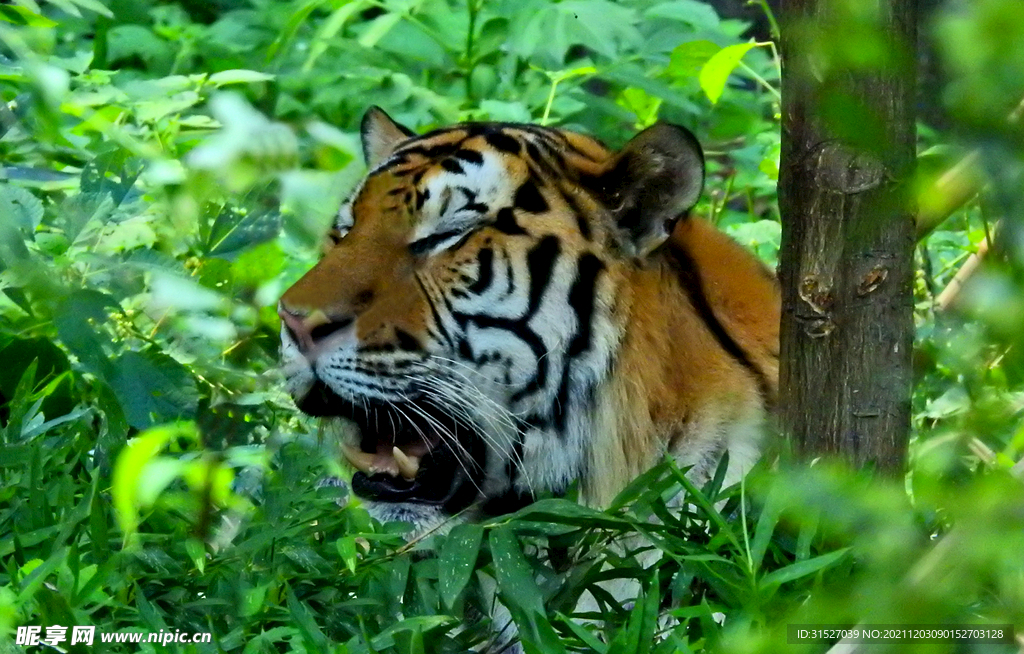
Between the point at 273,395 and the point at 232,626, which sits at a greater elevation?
the point at 232,626

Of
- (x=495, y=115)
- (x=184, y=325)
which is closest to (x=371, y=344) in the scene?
(x=184, y=325)

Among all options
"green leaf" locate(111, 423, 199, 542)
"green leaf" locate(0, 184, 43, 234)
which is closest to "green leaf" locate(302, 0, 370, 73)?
"green leaf" locate(0, 184, 43, 234)

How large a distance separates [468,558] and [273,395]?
4.56 feet

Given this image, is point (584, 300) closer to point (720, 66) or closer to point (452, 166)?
point (452, 166)

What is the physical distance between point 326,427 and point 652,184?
32.5 inches

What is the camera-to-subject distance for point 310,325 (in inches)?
90.6

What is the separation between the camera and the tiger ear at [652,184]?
7.84ft

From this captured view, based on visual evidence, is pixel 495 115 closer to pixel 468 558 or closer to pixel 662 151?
pixel 662 151

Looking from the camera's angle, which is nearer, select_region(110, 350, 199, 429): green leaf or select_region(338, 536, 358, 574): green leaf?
select_region(338, 536, 358, 574): green leaf

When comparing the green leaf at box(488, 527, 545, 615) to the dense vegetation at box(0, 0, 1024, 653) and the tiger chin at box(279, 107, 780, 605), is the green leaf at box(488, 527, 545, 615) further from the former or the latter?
the tiger chin at box(279, 107, 780, 605)

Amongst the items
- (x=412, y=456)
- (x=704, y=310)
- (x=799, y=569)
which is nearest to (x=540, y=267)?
(x=704, y=310)

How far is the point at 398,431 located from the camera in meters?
2.49

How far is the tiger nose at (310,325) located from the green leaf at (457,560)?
0.57 m

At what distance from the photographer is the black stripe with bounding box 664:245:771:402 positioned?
2.43 m
